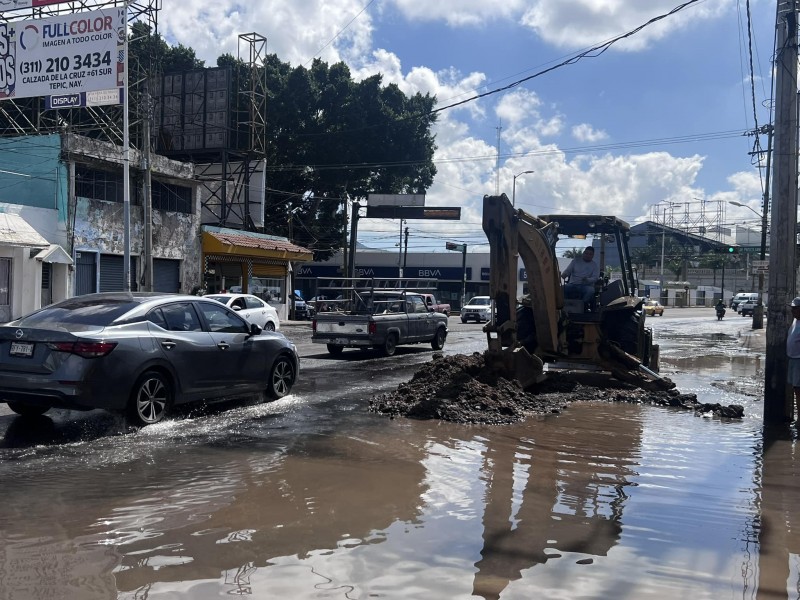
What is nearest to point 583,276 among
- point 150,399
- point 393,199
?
point 150,399

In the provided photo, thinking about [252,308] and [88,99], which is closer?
[252,308]

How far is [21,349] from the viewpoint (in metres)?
7.98

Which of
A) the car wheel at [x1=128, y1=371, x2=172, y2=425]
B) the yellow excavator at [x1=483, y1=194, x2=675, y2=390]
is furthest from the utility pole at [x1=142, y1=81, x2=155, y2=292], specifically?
the car wheel at [x1=128, y1=371, x2=172, y2=425]

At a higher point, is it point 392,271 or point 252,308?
point 392,271

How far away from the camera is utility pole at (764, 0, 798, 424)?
31.7ft

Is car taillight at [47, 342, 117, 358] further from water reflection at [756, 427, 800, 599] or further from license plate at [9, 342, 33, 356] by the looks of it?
water reflection at [756, 427, 800, 599]

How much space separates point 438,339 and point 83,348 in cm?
1457

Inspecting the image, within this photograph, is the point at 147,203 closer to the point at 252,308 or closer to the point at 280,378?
the point at 252,308

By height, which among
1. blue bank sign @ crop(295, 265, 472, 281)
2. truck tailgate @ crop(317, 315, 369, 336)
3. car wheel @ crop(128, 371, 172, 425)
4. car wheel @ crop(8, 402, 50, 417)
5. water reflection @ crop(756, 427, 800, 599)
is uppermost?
blue bank sign @ crop(295, 265, 472, 281)

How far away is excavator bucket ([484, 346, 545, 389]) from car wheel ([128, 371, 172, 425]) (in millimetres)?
4798

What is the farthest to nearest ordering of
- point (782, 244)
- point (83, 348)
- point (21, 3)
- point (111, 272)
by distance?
point (111, 272), point (21, 3), point (782, 244), point (83, 348)

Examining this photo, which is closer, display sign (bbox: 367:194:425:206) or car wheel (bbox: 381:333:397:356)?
car wheel (bbox: 381:333:397:356)

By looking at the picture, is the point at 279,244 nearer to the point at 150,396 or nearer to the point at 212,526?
the point at 150,396

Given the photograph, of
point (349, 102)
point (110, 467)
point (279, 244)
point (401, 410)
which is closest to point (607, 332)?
point (401, 410)
